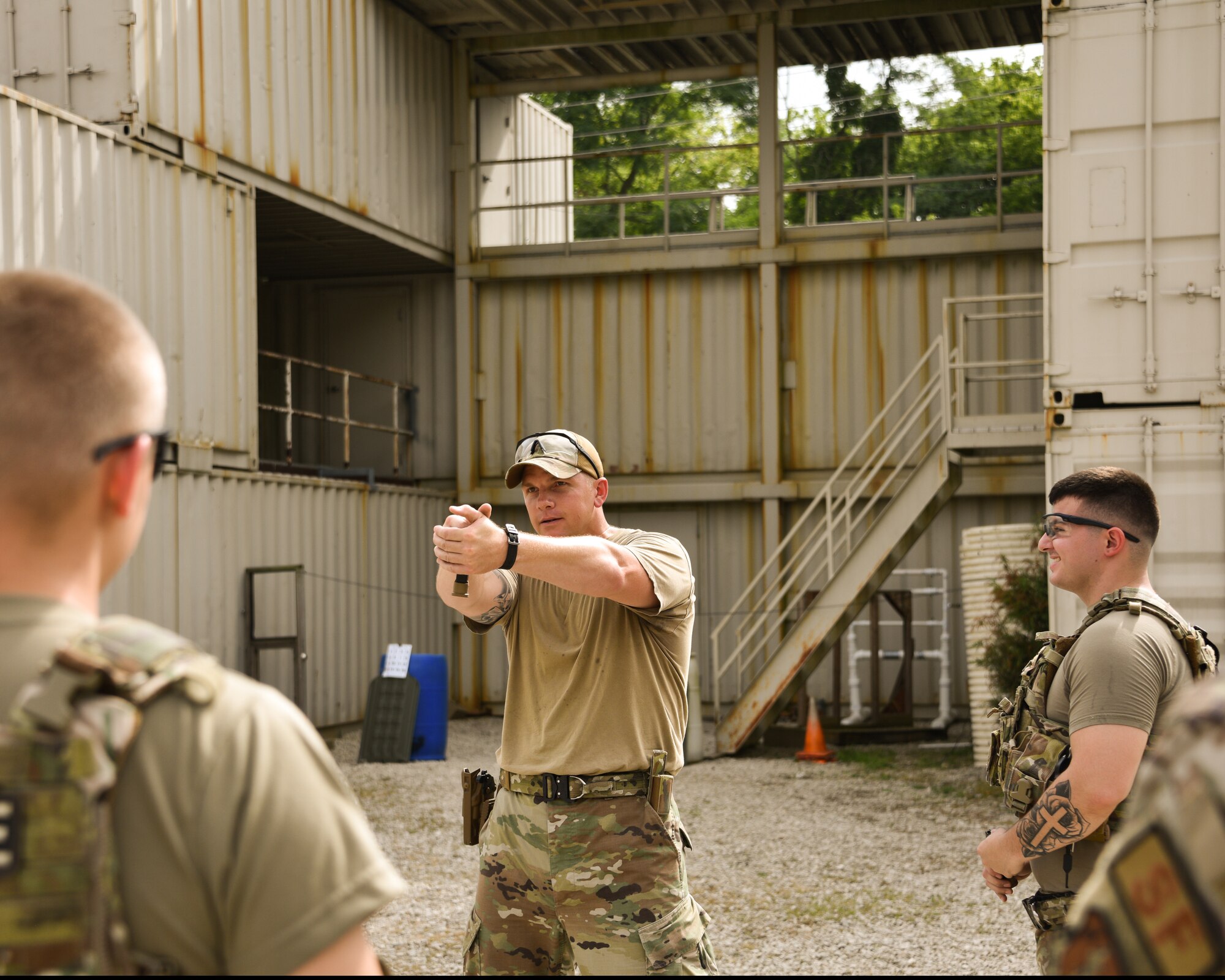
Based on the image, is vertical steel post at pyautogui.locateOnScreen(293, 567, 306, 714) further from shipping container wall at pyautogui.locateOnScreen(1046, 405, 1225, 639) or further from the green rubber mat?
shipping container wall at pyautogui.locateOnScreen(1046, 405, 1225, 639)

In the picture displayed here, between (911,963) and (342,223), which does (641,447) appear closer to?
(342,223)

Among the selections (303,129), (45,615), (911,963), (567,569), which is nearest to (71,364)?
(45,615)

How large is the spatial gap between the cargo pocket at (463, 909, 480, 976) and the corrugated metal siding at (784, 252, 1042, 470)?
11.2 meters

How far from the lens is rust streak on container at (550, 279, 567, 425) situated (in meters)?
15.0

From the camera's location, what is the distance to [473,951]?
3.38 meters

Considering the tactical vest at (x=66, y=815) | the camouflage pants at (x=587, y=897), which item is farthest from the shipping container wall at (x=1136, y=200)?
the tactical vest at (x=66, y=815)

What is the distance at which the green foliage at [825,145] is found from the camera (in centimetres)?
2909

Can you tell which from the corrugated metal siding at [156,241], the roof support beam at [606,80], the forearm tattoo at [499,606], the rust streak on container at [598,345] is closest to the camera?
the forearm tattoo at [499,606]

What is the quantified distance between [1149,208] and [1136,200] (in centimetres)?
11

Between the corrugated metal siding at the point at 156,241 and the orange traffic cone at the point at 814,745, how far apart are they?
548cm

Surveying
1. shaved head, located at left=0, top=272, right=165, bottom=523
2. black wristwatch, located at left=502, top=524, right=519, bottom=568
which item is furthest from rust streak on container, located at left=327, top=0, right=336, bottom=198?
shaved head, located at left=0, top=272, right=165, bottom=523

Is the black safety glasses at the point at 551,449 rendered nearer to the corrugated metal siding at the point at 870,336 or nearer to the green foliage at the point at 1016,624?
the green foliage at the point at 1016,624

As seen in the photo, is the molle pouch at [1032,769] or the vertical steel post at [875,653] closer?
the molle pouch at [1032,769]

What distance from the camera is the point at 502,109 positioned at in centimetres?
1666
